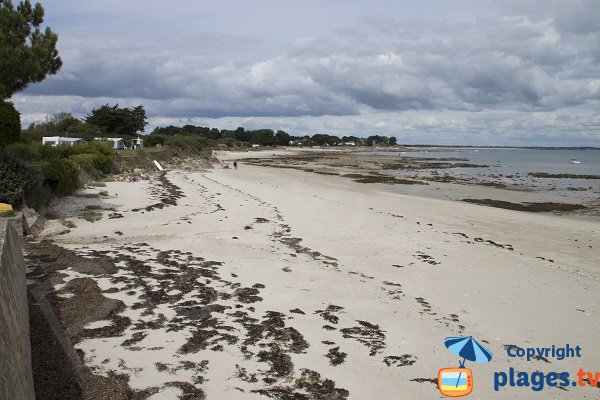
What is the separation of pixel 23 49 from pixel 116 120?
59.7 meters

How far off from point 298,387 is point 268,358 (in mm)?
627

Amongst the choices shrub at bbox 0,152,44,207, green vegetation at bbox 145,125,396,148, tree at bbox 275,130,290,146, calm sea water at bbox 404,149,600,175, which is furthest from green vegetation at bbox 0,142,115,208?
tree at bbox 275,130,290,146

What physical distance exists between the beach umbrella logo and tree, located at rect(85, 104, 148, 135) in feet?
219

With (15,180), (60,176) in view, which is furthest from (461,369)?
(60,176)

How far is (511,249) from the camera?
37.3ft

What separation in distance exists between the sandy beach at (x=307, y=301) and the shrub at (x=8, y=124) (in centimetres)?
361

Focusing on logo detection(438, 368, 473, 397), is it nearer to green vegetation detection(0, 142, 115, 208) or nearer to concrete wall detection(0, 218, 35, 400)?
concrete wall detection(0, 218, 35, 400)

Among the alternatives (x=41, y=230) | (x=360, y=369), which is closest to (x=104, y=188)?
(x=41, y=230)

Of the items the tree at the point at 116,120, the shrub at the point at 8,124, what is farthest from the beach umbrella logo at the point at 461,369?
the tree at the point at 116,120

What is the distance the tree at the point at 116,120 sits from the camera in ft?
214

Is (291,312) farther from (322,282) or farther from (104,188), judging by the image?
(104,188)

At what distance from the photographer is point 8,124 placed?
15.6 meters

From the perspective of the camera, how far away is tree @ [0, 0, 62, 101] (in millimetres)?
10578

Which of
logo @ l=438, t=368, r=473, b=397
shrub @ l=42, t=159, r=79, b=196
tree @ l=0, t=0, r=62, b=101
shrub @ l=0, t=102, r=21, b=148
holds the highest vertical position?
tree @ l=0, t=0, r=62, b=101
